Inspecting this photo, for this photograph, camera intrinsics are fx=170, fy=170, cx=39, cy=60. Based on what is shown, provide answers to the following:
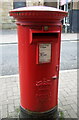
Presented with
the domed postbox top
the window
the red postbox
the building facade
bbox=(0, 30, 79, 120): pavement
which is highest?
the window

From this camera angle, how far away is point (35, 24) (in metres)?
1.96

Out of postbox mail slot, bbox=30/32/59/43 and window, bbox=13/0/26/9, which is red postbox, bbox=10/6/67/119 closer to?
postbox mail slot, bbox=30/32/59/43

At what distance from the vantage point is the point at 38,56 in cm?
207

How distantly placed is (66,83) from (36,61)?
2010 millimetres

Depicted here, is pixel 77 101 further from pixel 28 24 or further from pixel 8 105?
pixel 28 24

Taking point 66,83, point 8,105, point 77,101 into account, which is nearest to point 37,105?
point 8,105

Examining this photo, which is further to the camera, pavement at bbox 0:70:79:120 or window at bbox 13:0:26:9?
window at bbox 13:0:26:9

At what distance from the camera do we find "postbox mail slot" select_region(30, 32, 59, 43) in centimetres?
197

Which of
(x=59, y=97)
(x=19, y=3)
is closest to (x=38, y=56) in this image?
(x=59, y=97)

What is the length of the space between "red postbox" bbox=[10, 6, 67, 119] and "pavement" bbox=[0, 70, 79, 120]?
409 millimetres

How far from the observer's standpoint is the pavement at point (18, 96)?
277cm

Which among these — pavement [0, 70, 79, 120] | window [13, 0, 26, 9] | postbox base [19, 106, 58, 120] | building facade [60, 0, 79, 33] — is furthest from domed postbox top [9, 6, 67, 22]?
window [13, 0, 26, 9]

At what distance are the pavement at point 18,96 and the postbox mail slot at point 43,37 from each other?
134 cm

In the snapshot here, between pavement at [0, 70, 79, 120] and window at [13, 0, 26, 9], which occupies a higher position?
window at [13, 0, 26, 9]
